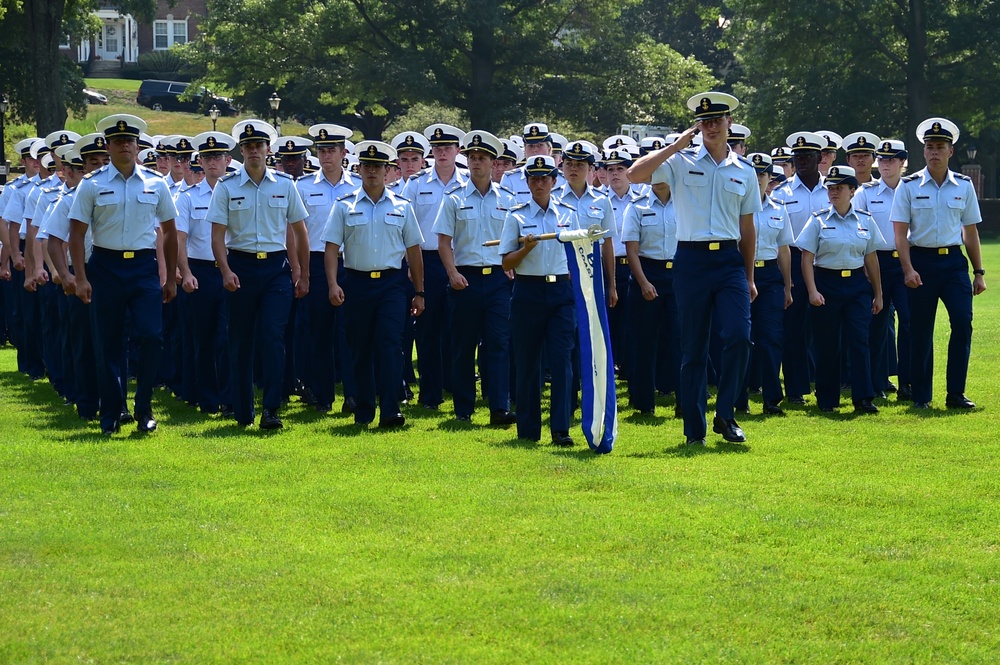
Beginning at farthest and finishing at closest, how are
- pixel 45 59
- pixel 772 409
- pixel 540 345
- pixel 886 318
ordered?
1. pixel 45 59
2. pixel 886 318
3. pixel 772 409
4. pixel 540 345

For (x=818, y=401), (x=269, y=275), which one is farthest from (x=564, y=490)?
(x=818, y=401)

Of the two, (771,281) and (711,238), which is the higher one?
(711,238)

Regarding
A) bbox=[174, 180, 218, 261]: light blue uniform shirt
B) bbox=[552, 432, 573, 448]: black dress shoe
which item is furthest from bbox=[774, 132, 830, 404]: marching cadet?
bbox=[174, 180, 218, 261]: light blue uniform shirt

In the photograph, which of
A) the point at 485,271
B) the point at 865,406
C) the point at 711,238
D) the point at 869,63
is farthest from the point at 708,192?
the point at 869,63

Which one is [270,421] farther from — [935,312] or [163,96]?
[163,96]

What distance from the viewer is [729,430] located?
10523 mm

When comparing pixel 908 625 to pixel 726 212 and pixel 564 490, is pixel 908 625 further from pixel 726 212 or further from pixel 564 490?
pixel 726 212

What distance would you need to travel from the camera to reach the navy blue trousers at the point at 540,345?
35.1 ft

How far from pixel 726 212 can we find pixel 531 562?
416 centimetres

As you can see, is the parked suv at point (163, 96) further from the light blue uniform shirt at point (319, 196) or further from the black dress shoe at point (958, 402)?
the black dress shoe at point (958, 402)

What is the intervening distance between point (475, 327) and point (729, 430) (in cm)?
271

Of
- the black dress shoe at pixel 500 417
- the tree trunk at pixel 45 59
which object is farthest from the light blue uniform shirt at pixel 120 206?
the tree trunk at pixel 45 59

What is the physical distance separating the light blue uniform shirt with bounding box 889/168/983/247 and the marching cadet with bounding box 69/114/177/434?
20.5 feet

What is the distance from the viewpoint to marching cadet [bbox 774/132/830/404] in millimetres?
13180
